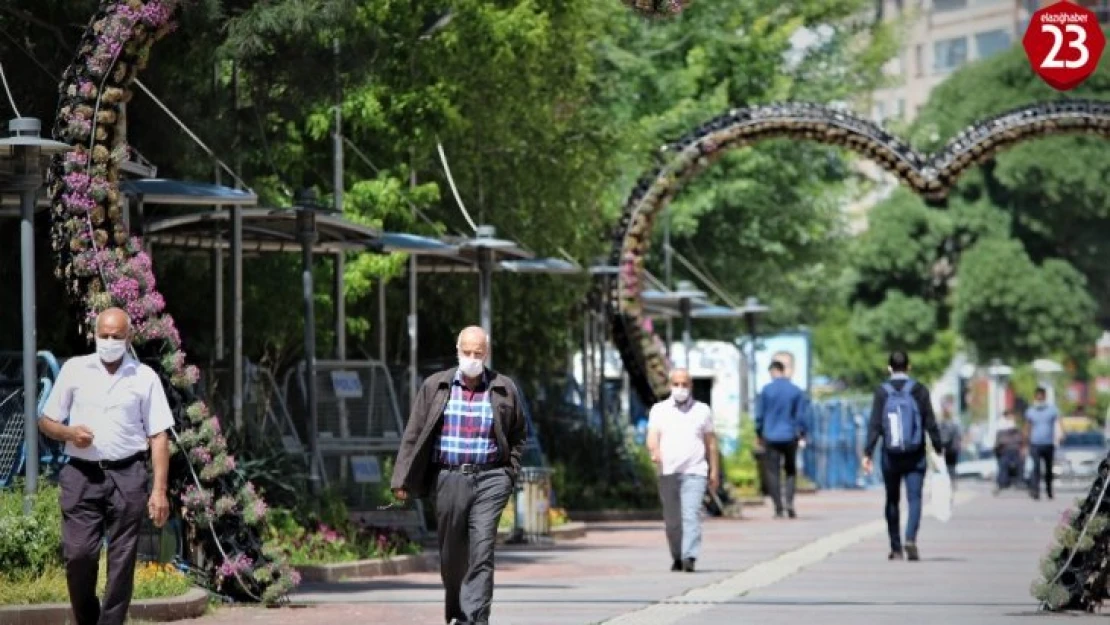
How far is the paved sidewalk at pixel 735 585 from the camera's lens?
16516 millimetres

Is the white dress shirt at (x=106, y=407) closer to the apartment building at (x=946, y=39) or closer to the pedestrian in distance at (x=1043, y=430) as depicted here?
the pedestrian in distance at (x=1043, y=430)

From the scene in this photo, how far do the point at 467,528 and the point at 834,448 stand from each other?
41179mm

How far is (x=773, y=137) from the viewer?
3303 cm

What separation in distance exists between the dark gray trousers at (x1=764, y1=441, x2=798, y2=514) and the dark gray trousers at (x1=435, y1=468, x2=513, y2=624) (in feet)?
63.9

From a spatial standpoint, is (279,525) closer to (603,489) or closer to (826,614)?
(826,614)

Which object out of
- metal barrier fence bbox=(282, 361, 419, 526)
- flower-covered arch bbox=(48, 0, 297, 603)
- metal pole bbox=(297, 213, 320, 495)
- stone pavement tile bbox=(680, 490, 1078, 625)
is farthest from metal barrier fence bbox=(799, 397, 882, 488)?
flower-covered arch bbox=(48, 0, 297, 603)

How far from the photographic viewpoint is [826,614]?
54.7 ft

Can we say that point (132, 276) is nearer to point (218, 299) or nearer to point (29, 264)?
point (29, 264)

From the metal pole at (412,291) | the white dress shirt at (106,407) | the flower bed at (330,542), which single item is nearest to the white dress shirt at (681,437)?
the flower bed at (330,542)

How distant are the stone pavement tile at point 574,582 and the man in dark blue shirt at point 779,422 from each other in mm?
2024

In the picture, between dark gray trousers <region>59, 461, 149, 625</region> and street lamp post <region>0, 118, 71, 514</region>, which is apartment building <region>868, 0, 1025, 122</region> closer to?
street lamp post <region>0, 118, 71, 514</region>

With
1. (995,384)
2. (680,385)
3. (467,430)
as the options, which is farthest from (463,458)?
(995,384)

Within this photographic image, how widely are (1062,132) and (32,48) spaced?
49.1ft

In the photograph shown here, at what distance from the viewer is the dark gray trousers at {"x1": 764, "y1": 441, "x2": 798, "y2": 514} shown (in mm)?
33625
